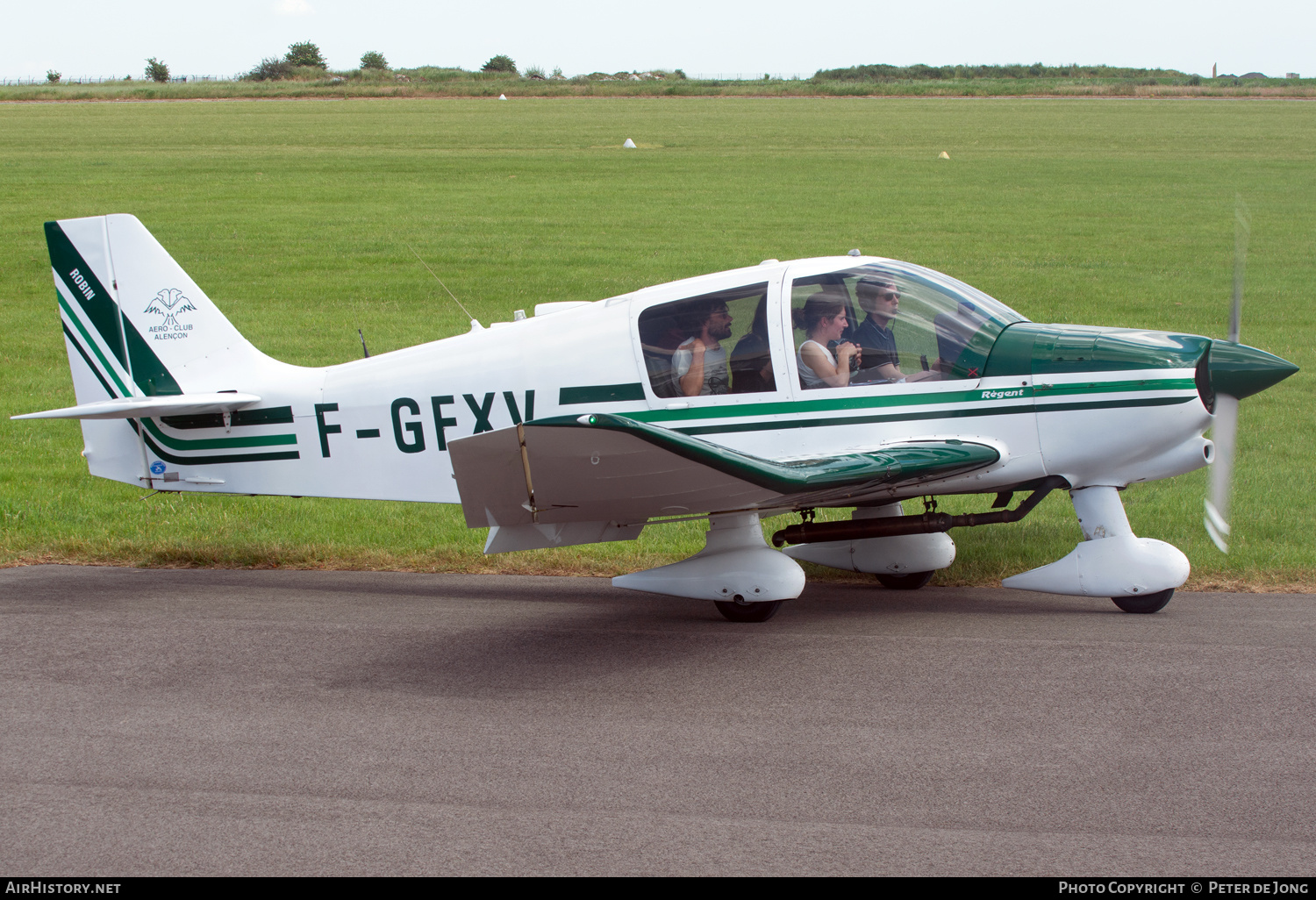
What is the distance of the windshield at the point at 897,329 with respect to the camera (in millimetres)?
6832

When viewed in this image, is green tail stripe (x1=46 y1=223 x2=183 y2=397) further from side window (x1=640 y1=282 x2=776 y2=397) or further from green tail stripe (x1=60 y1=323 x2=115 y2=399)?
side window (x1=640 y1=282 x2=776 y2=397)

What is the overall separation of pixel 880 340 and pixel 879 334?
0.04 meters

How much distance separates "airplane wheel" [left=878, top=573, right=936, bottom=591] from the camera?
773 centimetres

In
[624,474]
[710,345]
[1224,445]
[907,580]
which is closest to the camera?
[624,474]

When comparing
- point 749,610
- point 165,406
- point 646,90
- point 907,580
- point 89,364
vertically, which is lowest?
point 907,580

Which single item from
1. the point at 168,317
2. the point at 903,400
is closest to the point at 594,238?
the point at 168,317

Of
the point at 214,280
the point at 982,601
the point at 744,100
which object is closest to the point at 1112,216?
the point at 214,280

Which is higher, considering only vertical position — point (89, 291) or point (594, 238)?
point (594, 238)

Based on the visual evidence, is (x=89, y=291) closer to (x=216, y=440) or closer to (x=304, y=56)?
(x=216, y=440)

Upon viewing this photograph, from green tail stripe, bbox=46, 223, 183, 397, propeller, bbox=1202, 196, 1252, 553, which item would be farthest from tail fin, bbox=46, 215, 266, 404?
propeller, bbox=1202, 196, 1252, 553

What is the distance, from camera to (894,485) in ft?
21.5

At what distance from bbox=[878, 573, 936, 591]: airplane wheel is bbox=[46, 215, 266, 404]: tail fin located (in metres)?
4.58

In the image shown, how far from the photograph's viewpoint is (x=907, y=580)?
306 inches
